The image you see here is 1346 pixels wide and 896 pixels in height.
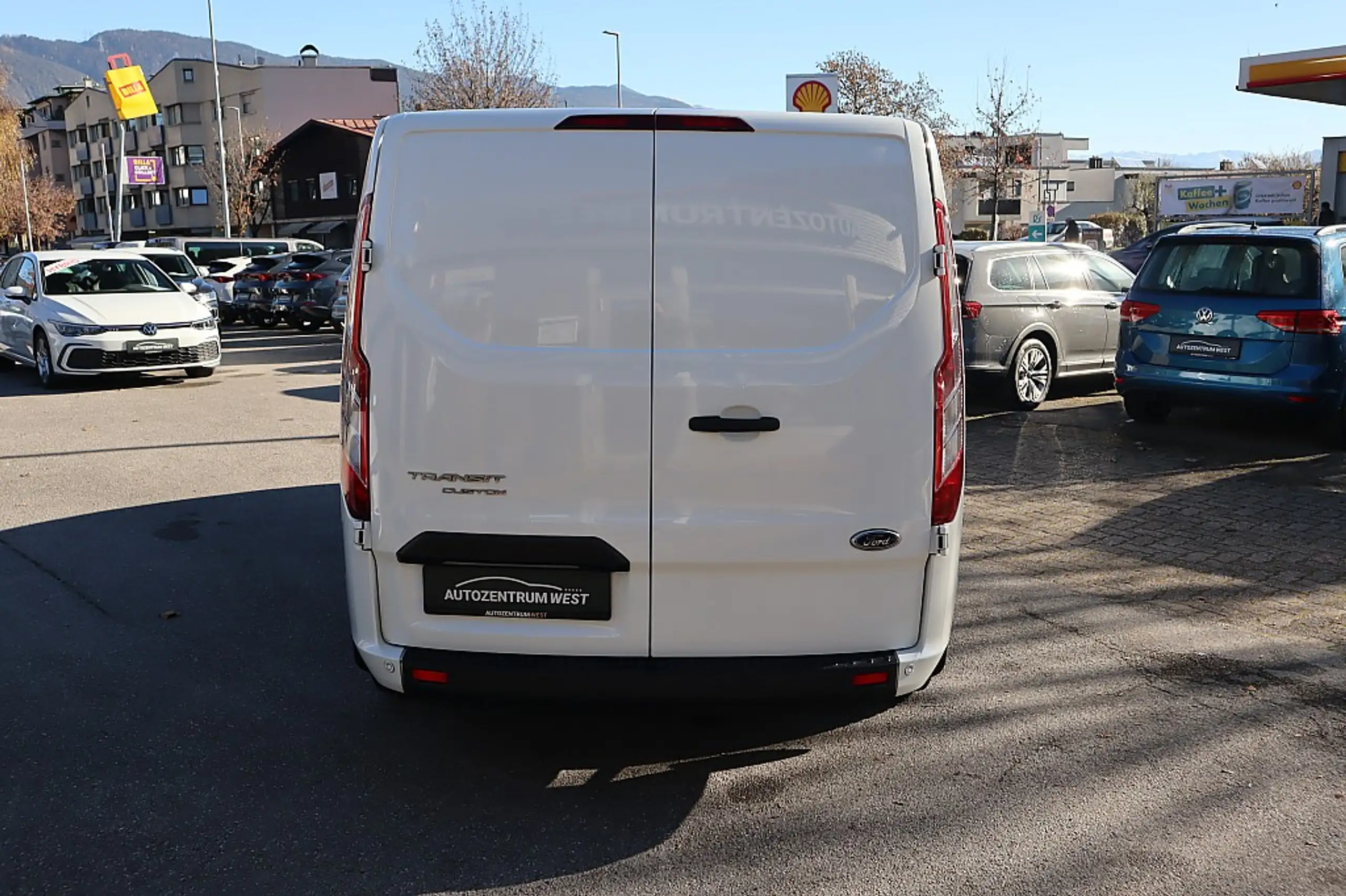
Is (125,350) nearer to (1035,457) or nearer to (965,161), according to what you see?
(1035,457)

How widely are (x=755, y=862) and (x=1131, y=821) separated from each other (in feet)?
3.98

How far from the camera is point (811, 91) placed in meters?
12.4

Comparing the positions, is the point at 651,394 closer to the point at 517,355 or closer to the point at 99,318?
the point at 517,355

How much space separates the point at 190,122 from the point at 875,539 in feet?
298

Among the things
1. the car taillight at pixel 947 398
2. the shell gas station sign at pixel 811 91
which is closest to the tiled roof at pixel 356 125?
the shell gas station sign at pixel 811 91

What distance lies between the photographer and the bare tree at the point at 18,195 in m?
70.2

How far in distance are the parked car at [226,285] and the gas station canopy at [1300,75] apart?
2070 centimetres

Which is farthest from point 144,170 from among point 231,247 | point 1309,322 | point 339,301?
point 1309,322

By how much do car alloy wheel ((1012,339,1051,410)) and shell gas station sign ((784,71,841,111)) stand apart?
3.17 meters

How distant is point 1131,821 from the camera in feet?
12.5

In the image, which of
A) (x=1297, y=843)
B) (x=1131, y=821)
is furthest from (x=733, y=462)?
(x=1297, y=843)

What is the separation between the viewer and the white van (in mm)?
3680

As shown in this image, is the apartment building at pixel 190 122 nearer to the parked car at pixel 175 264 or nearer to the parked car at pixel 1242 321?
the parked car at pixel 175 264

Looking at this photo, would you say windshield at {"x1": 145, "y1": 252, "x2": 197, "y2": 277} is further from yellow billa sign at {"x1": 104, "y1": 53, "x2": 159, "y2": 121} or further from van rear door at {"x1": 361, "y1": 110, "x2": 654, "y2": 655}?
van rear door at {"x1": 361, "y1": 110, "x2": 654, "y2": 655}
